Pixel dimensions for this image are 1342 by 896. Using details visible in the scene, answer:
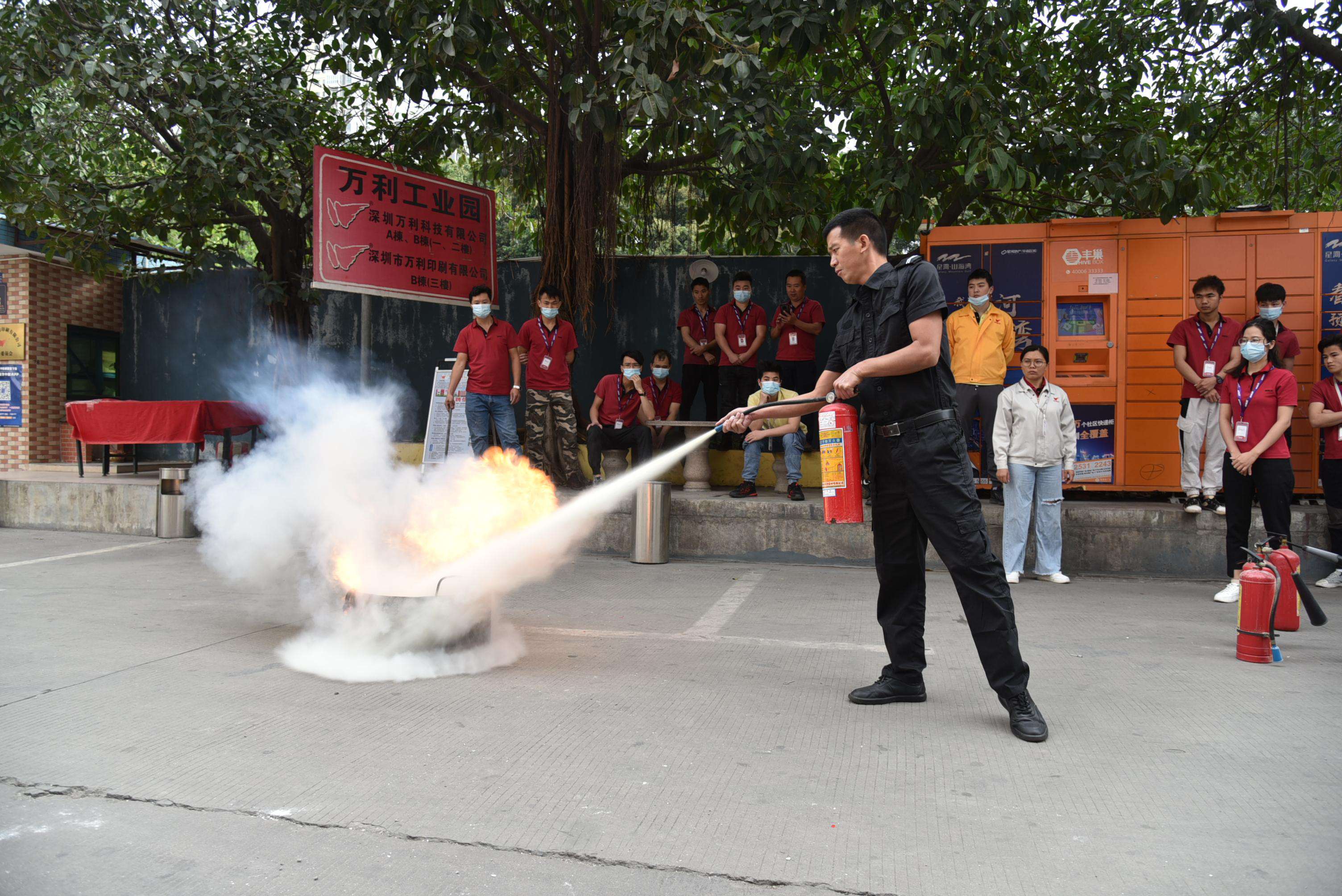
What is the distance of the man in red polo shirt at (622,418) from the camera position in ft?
32.0

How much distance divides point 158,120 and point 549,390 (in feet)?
18.1

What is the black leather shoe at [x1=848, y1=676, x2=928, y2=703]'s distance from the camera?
13.9 feet

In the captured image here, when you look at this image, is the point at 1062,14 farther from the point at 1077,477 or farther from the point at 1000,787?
the point at 1000,787

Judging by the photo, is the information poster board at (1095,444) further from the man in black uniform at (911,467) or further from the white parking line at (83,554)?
the white parking line at (83,554)

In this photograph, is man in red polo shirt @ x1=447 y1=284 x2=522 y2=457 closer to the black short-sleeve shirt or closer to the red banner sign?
the red banner sign

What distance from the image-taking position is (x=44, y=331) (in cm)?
1416

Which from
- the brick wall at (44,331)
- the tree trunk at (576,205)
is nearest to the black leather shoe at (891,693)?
the tree trunk at (576,205)

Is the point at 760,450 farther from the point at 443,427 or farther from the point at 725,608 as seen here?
the point at 443,427

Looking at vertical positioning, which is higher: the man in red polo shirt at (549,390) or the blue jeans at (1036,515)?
the man in red polo shirt at (549,390)

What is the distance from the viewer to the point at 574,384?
41.0 feet

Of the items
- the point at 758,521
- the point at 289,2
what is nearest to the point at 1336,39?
the point at 758,521

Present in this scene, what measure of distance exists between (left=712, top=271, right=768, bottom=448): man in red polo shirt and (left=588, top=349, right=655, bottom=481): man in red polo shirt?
1.04 m

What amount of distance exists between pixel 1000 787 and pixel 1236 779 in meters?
0.89

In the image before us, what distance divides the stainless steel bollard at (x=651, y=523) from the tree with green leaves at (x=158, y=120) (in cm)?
558
